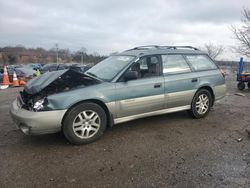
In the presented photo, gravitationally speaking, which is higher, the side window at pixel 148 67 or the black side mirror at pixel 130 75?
the side window at pixel 148 67

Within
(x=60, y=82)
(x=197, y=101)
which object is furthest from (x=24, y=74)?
(x=197, y=101)

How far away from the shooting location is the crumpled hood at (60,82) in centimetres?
350

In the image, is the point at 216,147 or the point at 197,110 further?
the point at 197,110

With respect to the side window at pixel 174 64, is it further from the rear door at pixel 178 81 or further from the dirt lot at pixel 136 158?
the dirt lot at pixel 136 158

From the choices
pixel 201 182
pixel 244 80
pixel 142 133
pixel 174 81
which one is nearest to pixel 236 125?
pixel 174 81

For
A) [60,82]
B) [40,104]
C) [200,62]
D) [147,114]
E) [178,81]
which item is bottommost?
[147,114]

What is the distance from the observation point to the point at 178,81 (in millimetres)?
4629

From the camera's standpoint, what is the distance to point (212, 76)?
17.0 ft

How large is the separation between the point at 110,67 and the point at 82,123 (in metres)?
1.43

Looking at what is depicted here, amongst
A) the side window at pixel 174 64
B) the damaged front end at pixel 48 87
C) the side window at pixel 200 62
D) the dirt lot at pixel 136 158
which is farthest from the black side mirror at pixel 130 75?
the side window at pixel 200 62

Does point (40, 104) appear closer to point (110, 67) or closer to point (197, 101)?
point (110, 67)

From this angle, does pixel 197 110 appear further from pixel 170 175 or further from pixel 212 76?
pixel 170 175

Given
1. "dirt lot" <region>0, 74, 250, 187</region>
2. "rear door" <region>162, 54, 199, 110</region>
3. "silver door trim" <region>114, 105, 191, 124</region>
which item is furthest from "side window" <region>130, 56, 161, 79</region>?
"dirt lot" <region>0, 74, 250, 187</region>

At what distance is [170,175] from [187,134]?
5.12 feet
